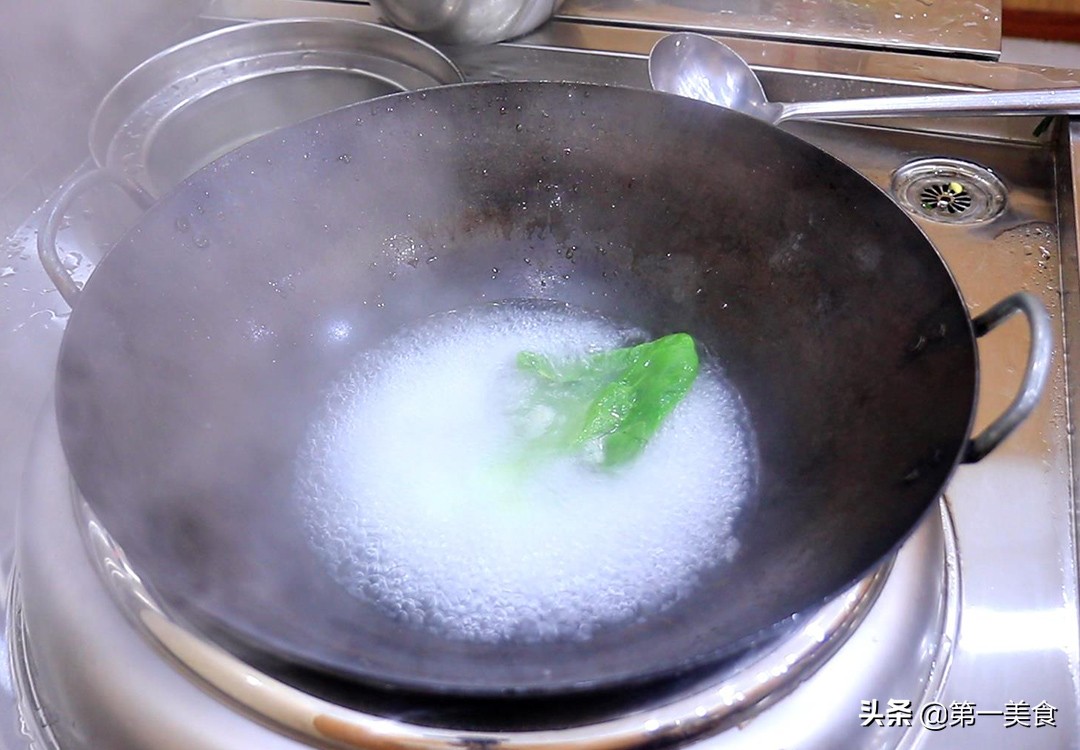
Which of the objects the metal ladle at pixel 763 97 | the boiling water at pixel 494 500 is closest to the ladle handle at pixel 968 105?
the metal ladle at pixel 763 97

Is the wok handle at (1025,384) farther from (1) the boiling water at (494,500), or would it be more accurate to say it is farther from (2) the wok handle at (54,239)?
(2) the wok handle at (54,239)

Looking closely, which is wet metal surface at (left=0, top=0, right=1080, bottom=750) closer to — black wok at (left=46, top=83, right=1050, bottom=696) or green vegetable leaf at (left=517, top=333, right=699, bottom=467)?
black wok at (left=46, top=83, right=1050, bottom=696)

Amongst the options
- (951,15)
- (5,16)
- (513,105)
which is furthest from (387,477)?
(951,15)

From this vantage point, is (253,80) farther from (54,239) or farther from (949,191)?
(949,191)

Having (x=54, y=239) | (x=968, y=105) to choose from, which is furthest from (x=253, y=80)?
Result: (x=968, y=105)

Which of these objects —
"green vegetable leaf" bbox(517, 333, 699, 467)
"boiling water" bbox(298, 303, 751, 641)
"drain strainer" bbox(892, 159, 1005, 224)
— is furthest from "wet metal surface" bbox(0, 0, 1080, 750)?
"green vegetable leaf" bbox(517, 333, 699, 467)

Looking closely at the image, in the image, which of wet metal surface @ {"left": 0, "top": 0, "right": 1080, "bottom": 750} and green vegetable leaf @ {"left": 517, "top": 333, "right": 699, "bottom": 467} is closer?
wet metal surface @ {"left": 0, "top": 0, "right": 1080, "bottom": 750}
